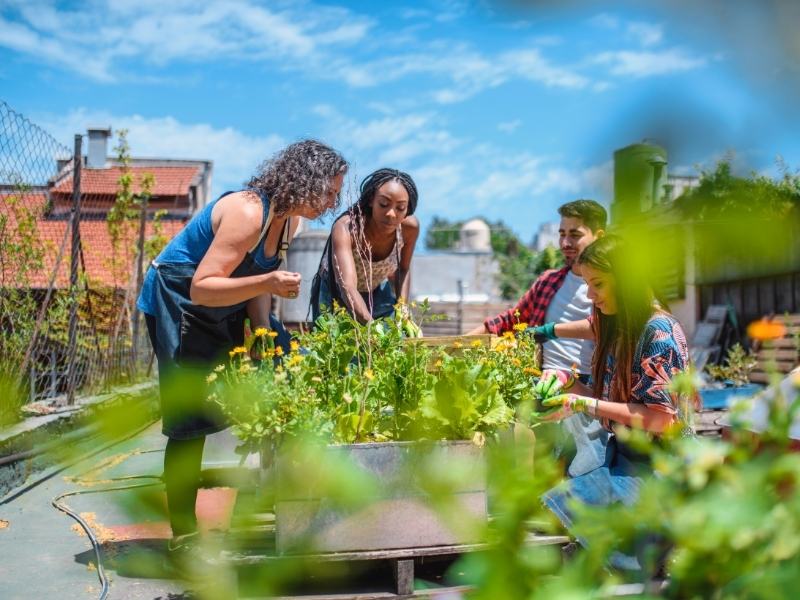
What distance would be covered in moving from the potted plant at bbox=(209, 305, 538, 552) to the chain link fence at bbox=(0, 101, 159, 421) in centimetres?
158

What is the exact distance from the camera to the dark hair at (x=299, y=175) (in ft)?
9.14

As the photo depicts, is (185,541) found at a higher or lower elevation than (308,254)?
lower

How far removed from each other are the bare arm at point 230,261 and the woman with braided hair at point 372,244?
0.45 meters

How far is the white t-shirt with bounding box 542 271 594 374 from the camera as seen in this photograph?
11.2ft

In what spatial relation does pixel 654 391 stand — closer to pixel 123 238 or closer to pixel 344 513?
pixel 344 513

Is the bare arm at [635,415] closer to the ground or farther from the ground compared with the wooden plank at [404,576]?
farther from the ground

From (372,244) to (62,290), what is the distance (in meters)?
3.61

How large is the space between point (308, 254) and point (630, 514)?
47.0 ft

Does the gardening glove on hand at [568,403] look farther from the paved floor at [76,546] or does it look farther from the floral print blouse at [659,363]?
the paved floor at [76,546]

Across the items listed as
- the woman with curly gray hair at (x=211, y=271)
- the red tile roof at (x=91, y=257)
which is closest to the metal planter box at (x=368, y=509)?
the woman with curly gray hair at (x=211, y=271)

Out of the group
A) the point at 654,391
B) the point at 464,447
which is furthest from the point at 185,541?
the point at 654,391

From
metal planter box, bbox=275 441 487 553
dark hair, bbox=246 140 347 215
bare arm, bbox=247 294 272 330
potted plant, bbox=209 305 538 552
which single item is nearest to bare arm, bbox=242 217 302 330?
bare arm, bbox=247 294 272 330

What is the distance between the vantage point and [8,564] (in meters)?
2.96

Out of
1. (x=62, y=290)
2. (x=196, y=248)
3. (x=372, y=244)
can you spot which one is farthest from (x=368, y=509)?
(x=62, y=290)
